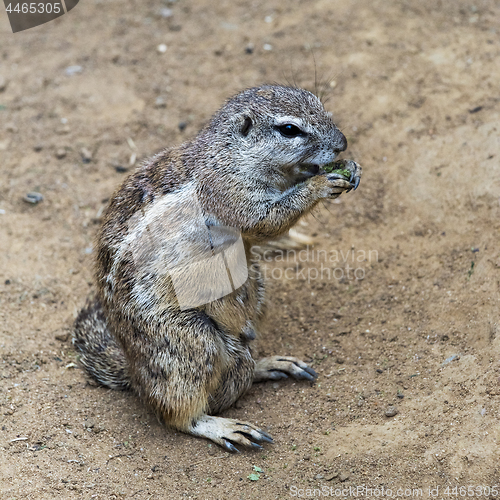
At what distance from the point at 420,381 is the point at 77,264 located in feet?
12.5

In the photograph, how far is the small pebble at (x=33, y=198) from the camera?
6969 mm

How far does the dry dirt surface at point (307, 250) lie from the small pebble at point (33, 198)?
0.18 ft

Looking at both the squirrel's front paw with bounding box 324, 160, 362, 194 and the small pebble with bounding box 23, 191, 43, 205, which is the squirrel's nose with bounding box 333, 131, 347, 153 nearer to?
the squirrel's front paw with bounding box 324, 160, 362, 194

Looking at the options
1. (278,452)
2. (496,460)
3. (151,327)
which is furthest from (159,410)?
(496,460)

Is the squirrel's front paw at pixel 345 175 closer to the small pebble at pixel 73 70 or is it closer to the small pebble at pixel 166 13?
the small pebble at pixel 73 70

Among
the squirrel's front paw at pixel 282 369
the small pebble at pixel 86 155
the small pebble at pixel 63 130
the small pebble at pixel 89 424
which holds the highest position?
the small pebble at pixel 63 130

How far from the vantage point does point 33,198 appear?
6984mm

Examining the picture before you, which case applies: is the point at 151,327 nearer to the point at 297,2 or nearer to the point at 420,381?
the point at 420,381

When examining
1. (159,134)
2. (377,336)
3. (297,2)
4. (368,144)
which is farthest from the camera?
(297,2)

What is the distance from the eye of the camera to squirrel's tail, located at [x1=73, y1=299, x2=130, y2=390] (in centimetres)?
516

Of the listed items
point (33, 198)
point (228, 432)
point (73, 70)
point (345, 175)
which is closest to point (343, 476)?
point (228, 432)

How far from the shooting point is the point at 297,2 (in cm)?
862

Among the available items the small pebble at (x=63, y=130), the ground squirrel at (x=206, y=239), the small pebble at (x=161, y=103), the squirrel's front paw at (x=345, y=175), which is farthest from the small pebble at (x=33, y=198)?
the squirrel's front paw at (x=345, y=175)

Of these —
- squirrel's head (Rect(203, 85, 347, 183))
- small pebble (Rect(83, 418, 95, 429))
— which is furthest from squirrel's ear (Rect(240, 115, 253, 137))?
small pebble (Rect(83, 418, 95, 429))
